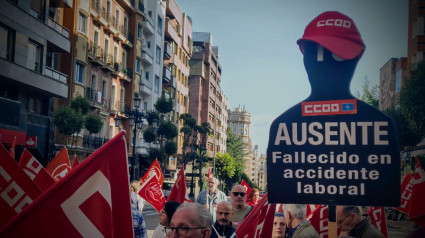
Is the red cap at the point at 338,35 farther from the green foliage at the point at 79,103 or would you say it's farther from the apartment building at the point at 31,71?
the green foliage at the point at 79,103

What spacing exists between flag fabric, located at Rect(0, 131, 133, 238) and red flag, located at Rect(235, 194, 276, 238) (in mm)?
2208

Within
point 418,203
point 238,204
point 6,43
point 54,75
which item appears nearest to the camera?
point 418,203

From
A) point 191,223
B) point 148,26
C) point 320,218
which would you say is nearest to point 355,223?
point 320,218

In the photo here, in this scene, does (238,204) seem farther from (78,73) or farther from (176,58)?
(176,58)

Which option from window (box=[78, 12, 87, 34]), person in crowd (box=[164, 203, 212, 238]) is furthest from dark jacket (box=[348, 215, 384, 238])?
window (box=[78, 12, 87, 34])

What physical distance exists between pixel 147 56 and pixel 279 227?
36708 millimetres

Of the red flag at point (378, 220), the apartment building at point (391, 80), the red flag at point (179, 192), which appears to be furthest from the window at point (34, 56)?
the apartment building at point (391, 80)

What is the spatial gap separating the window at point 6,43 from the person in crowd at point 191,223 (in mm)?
18634

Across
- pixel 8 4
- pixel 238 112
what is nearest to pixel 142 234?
pixel 8 4

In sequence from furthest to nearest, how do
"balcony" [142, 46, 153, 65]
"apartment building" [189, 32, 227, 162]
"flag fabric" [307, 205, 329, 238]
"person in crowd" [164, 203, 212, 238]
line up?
"apartment building" [189, 32, 227, 162], "balcony" [142, 46, 153, 65], "flag fabric" [307, 205, 329, 238], "person in crowd" [164, 203, 212, 238]

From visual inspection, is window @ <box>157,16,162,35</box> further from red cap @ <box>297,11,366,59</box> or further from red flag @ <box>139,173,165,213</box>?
red cap @ <box>297,11,366,59</box>

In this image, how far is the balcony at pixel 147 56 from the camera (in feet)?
132

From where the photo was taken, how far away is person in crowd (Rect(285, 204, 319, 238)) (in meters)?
4.75

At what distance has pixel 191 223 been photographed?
10.2 ft
